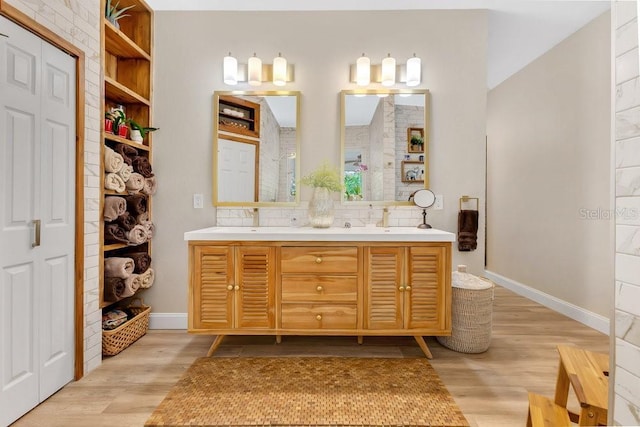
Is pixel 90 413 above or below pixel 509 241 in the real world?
below

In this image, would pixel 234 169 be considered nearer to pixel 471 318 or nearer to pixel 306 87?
pixel 306 87

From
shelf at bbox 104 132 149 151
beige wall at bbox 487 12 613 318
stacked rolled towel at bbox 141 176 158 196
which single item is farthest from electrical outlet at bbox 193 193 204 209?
beige wall at bbox 487 12 613 318

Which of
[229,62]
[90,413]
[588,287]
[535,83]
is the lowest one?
[90,413]

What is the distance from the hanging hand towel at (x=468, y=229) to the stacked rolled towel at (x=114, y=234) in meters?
2.59

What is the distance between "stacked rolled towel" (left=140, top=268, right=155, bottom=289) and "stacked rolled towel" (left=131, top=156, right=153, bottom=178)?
778mm

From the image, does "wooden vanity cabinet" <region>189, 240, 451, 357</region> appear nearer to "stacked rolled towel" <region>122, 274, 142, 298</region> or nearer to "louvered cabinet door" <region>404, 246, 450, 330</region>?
"louvered cabinet door" <region>404, 246, 450, 330</region>

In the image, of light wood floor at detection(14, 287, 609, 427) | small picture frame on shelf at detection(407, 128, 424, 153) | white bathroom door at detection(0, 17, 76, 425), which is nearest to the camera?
white bathroom door at detection(0, 17, 76, 425)

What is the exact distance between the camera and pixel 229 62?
8.89 feet

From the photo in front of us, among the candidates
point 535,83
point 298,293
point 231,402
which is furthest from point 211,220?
point 535,83

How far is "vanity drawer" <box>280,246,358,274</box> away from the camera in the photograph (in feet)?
7.25

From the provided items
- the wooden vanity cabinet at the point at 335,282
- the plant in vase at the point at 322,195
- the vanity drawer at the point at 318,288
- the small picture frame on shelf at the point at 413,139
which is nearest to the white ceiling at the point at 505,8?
the small picture frame on shelf at the point at 413,139

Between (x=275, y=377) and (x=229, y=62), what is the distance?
2.39 m

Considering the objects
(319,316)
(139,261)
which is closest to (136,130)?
(139,261)

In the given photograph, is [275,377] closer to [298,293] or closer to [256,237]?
[298,293]
